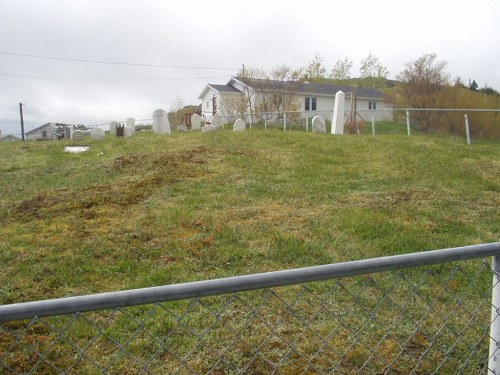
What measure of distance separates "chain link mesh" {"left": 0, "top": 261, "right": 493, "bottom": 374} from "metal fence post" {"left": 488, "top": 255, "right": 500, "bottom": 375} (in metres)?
0.35

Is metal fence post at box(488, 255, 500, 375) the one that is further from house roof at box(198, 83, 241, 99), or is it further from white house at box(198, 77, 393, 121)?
house roof at box(198, 83, 241, 99)

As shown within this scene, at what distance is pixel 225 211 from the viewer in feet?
20.6

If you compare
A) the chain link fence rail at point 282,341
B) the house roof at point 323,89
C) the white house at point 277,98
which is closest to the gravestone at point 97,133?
the white house at point 277,98

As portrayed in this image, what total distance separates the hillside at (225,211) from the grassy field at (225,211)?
22 millimetres

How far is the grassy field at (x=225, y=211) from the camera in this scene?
4438 mm

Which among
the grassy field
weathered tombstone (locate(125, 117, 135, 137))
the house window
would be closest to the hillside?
the grassy field

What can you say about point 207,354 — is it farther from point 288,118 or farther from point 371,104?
point 371,104

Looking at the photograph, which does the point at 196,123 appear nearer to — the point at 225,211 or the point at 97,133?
the point at 97,133

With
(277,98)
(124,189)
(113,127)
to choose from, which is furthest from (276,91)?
(124,189)

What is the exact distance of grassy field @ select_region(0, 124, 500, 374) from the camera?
4.44 metres

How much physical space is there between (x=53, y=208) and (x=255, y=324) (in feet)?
14.8

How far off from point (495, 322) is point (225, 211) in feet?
14.3

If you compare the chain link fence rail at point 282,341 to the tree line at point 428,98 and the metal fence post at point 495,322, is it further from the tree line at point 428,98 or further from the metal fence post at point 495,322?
the tree line at point 428,98

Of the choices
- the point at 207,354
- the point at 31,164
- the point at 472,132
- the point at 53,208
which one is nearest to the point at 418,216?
the point at 207,354
